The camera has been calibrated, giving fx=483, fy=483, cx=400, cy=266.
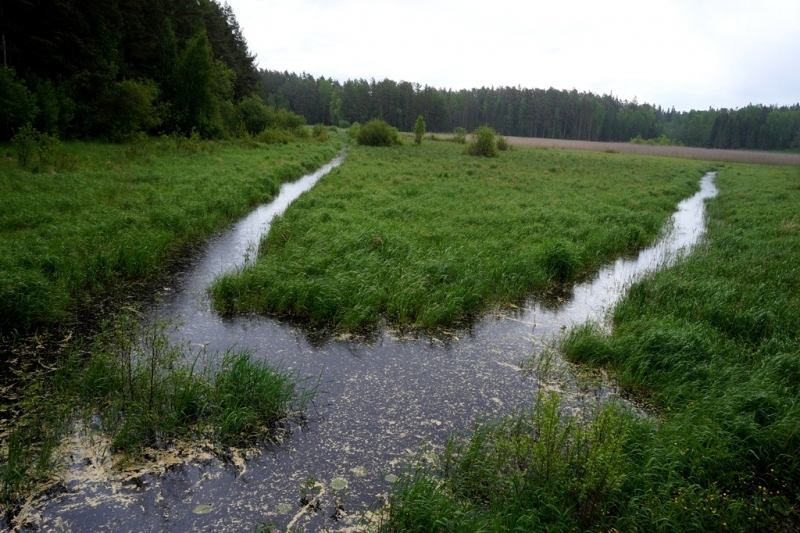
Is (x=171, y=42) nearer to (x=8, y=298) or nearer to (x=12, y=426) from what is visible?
(x=8, y=298)

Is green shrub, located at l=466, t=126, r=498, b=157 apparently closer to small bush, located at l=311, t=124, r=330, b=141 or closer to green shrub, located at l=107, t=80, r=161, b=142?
small bush, located at l=311, t=124, r=330, b=141

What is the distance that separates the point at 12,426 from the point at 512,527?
4.81 metres

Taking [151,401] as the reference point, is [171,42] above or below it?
above

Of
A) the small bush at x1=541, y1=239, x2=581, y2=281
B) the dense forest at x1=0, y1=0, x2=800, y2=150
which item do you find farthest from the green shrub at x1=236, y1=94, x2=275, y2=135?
the small bush at x1=541, y1=239, x2=581, y2=281

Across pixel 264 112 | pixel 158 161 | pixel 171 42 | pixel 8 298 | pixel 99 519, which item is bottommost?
pixel 99 519

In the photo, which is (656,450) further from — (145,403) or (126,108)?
(126,108)

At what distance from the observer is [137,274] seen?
30.7 feet

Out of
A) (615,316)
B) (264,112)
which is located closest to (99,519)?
(615,316)

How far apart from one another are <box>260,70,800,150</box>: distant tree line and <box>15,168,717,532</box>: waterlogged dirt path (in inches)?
3589

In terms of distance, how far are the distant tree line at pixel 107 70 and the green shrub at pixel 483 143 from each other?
2052 cm

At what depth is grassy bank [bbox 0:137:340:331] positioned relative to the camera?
746 centimetres

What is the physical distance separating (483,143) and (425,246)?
108 ft

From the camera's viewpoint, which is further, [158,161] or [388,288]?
[158,161]

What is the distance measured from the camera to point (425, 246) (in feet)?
38.3
